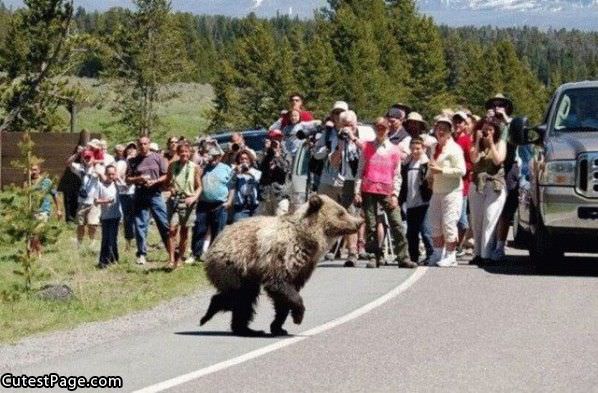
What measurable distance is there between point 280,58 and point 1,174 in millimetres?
55940

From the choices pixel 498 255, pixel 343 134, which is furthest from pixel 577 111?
pixel 343 134

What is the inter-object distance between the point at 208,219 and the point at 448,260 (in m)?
3.76

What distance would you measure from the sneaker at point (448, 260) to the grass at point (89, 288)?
3.20 m

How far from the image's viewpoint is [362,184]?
21766 millimetres

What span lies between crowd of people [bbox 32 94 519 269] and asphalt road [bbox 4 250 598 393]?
334 cm

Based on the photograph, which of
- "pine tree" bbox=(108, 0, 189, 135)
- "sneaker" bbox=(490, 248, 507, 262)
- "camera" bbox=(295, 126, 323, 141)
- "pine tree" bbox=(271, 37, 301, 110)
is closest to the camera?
"sneaker" bbox=(490, 248, 507, 262)

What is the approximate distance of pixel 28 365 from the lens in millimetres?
12414

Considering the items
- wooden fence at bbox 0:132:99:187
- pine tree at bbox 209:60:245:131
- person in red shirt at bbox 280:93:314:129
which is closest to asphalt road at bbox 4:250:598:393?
person in red shirt at bbox 280:93:314:129

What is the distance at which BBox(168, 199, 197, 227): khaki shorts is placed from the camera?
23172mm

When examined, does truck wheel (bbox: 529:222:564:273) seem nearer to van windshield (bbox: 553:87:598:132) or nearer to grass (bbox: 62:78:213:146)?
van windshield (bbox: 553:87:598:132)

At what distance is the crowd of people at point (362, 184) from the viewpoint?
2181 cm

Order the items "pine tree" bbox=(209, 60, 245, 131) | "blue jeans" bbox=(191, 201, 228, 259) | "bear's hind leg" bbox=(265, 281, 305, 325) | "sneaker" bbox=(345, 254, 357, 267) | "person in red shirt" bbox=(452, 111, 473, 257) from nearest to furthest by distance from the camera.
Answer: "bear's hind leg" bbox=(265, 281, 305, 325) → "sneaker" bbox=(345, 254, 357, 267) → "person in red shirt" bbox=(452, 111, 473, 257) → "blue jeans" bbox=(191, 201, 228, 259) → "pine tree" bbox=(209, 60, 245, 131)

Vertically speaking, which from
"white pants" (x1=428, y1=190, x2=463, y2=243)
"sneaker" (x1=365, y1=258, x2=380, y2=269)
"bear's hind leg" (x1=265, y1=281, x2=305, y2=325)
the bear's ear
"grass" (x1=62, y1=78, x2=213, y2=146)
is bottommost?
"grass" (x1=62, y1=78, x2=213, y2=146)

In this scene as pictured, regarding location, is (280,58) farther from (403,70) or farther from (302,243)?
(302,243)
